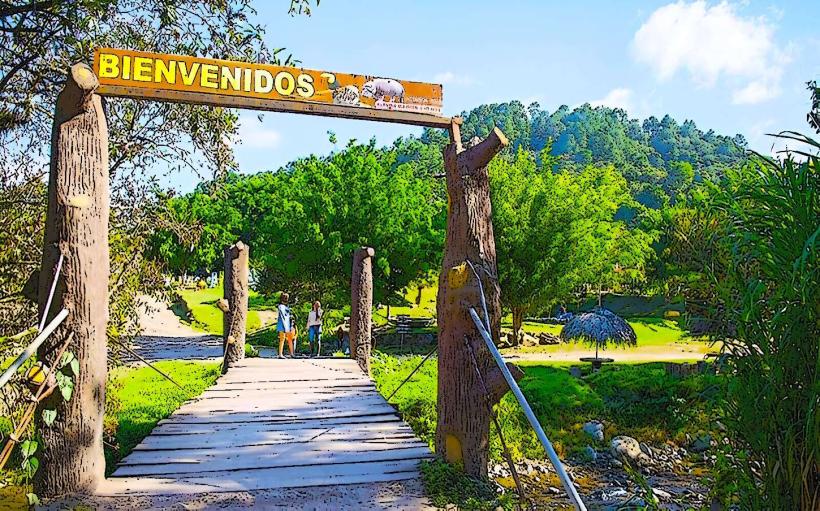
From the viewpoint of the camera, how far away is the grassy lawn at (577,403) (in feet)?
41.2

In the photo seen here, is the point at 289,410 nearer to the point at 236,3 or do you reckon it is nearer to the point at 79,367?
the point at 79,367

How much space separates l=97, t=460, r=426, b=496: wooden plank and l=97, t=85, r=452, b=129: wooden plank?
259cm

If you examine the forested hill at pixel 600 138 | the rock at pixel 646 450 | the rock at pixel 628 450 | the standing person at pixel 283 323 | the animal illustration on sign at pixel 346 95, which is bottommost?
the rock at pixel 646 450

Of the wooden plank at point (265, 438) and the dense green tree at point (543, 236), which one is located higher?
the dense green tree at point (543, 236)

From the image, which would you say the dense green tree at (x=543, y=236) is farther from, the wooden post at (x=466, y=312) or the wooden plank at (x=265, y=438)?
the wooden post at (x=466, y=312)

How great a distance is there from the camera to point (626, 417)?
14664 mm

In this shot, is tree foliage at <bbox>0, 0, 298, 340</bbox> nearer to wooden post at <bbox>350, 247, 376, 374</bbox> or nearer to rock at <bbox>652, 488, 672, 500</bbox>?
wooden post at <bbox>350, 247, 376, 374</bbox>

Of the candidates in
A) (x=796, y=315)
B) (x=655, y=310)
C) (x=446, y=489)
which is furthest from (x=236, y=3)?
(x=655, y=310)

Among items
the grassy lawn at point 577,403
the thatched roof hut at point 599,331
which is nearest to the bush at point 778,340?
the grassy lawn at point 577,403

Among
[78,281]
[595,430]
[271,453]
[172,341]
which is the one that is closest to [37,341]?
[78,281]

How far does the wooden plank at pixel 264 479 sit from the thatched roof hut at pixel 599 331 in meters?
14.7

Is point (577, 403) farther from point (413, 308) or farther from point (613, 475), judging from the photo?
point (413, 308)

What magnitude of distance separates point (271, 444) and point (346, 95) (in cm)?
286

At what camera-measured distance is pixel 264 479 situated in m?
4.45
